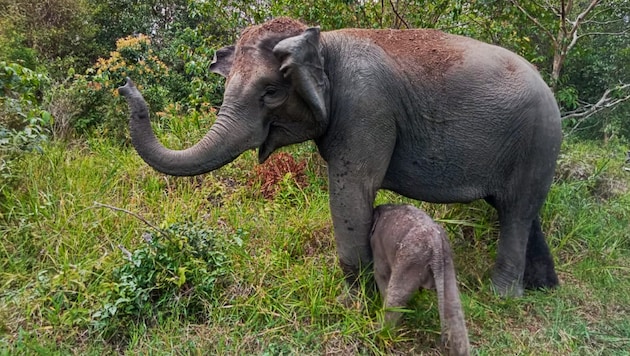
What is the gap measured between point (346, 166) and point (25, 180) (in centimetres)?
311

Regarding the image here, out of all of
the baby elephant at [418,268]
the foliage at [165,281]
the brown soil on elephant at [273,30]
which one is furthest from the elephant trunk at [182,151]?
the baby elephant at [418,268]

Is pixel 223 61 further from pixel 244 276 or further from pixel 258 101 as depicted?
pixel 244 276

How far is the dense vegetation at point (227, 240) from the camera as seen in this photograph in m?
3.13

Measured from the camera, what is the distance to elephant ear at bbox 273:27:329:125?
9.09 feet

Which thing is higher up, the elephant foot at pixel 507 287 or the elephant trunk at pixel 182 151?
the elephant trunk at pixel 182 151

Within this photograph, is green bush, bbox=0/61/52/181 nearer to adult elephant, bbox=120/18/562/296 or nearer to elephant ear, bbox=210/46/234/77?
elephant ear, bbox=210/46/234/77

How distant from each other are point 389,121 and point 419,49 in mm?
547

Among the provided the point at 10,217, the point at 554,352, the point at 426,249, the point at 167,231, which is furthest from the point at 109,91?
the point at 554,352

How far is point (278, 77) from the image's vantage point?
2883 mm

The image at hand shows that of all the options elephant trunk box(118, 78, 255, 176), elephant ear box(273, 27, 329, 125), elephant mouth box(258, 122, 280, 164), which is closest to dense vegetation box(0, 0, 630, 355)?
elephant trunk box(118, 78, 255, 176)

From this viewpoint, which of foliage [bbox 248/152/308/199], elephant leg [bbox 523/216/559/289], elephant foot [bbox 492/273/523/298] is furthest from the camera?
foliage [bbox 248/152/308/199]

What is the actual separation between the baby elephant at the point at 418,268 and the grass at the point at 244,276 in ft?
0.95

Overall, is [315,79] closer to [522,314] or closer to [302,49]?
[302,49]

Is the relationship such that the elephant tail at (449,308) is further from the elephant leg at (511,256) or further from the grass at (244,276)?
the elephant leg at (511,256)
